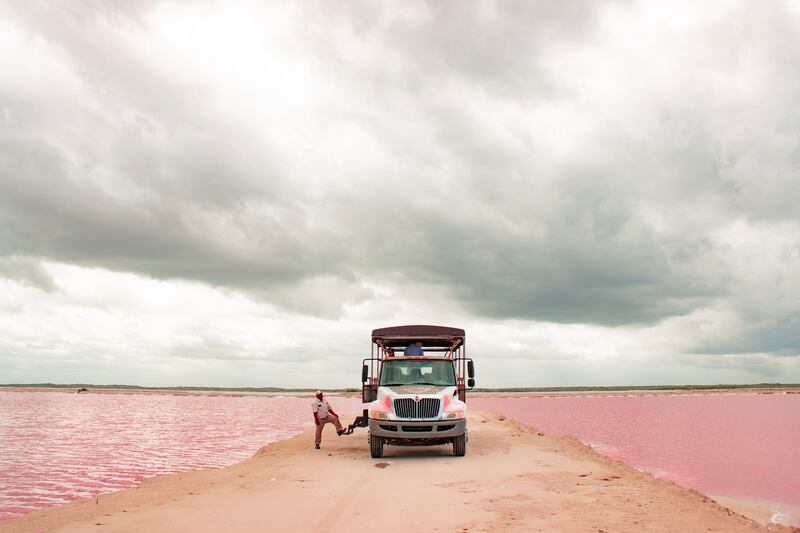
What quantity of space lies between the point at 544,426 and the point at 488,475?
25001 millimetres

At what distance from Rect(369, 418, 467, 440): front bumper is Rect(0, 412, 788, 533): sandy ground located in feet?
2.39

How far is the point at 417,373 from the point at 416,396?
1.61 metres

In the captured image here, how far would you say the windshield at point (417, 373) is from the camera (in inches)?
758

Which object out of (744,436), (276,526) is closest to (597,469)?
(276,526)

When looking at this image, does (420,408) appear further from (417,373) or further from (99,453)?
(99,453)

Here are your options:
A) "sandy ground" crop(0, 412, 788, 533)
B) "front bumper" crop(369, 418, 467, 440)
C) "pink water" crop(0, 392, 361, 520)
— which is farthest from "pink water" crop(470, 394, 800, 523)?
"pink water" crop(0, 392, 361, 520)

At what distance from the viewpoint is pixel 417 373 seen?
19.4 meters

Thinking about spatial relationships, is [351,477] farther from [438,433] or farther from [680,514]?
[680,514]

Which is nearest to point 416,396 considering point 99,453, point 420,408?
point 420,408

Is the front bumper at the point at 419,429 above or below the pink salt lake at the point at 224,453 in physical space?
above

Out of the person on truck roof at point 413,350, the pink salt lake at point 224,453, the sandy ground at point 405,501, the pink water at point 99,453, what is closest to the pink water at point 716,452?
the pink salt lake at point 224,453

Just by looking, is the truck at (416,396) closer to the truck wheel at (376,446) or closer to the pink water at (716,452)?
the truck wheel at (376,446)

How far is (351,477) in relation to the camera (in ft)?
48.2

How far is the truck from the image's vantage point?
17.8 m
